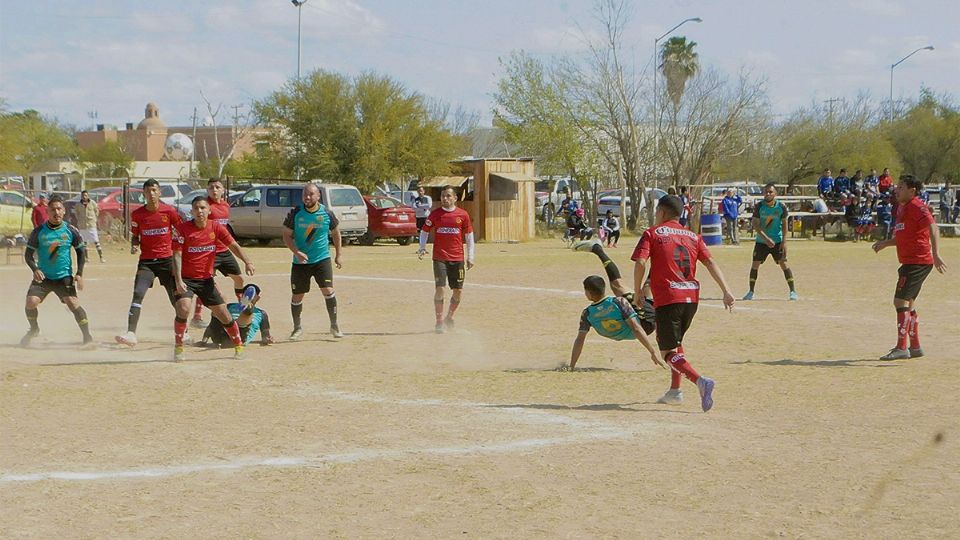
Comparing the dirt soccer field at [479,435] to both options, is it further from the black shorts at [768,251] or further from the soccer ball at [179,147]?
the soccer ball at [179,147]

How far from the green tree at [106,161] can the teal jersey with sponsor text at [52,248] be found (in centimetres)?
8010

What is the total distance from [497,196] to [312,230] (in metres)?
23.8

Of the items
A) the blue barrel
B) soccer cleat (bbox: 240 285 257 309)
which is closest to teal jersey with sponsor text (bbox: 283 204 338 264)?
soccer cleat (bbox: 240 285 257 309)

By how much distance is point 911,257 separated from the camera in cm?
1191

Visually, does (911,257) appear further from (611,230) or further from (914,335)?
(611,230)

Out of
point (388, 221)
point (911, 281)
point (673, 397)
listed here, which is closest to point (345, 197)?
point (388, 221)

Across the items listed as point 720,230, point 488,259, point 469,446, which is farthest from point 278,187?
point 469,446

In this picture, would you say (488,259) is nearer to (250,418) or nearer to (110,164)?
(250,418)

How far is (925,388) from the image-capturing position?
33.0 feet

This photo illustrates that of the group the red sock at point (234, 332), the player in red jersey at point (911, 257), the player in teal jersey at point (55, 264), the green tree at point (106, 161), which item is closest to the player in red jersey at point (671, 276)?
the player in red jersey at point (911, 257)

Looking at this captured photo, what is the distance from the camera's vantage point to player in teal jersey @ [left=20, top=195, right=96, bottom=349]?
13172 mm

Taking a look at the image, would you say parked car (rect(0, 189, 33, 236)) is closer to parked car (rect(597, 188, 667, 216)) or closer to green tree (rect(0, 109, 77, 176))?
green tree (rect(0, 109, 77, 176))

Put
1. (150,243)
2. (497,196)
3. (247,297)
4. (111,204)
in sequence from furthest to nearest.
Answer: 1. (497,196)
2. (111,204)
3. (150,243)
4. (247,297)

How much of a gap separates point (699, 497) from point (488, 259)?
2187 cm
